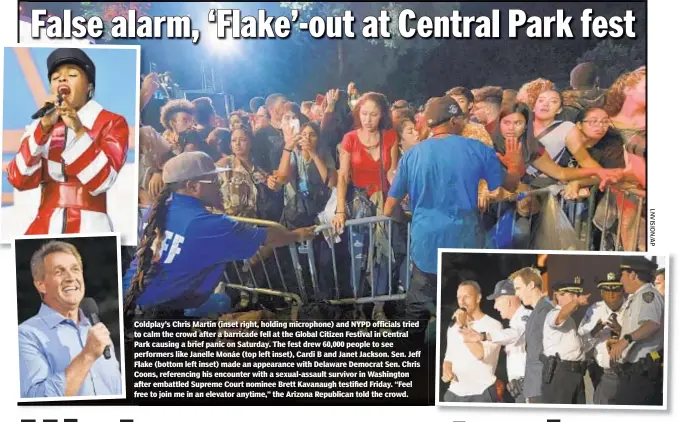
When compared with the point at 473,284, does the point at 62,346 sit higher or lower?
lower

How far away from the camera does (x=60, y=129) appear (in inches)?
95.0

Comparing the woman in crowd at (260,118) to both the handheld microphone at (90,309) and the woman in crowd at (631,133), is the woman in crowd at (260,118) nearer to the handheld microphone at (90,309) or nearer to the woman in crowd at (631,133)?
the handheld microphone at (90,309)

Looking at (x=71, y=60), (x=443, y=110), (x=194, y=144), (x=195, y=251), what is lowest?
(x=195, y=251)

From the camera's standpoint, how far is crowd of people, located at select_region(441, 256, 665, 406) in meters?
2.41

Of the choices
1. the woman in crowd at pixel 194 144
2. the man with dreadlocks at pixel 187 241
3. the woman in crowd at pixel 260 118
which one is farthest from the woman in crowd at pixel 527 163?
the woman in crowd at pixel 194 144

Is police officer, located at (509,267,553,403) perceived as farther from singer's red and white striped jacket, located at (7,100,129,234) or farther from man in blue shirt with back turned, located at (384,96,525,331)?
singer's red and white striped jacket, located at (7,100,129,234)

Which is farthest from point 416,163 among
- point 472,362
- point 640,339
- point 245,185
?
point 640,339

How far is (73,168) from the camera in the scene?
2412 mm

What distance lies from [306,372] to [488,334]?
574 millimetres

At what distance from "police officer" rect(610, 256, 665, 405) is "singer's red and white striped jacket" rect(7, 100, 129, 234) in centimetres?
159

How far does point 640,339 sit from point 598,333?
0.13m

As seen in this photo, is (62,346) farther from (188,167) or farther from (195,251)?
(188,167)

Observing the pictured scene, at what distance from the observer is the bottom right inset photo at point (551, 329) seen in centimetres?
241

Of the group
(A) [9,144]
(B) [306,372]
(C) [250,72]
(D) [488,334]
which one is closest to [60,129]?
(A) [9,144]
